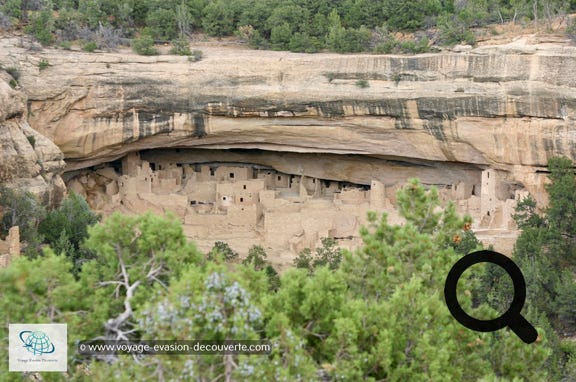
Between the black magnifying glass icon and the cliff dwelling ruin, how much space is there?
34.4ft

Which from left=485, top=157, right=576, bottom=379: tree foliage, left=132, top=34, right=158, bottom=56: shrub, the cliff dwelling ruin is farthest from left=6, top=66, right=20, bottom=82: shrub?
left=485, top=157, right=576, bottom=379: tree foliage

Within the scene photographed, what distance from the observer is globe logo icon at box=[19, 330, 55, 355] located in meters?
8.38

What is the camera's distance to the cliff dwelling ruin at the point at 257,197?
20609 millimetres

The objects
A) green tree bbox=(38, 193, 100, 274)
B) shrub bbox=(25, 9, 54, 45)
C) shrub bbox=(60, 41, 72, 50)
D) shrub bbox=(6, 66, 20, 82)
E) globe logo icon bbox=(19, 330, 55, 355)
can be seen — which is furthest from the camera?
shrub bbox=(25, 9, 54, 45)

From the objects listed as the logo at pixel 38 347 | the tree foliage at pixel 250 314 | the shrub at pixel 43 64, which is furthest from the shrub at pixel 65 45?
the logo at pixel 38 347

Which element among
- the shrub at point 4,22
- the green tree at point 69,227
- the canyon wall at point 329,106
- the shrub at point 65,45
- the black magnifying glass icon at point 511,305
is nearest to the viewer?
the black magnifying glass icon at point 511,305

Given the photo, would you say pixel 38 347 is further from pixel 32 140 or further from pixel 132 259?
Answer: pixel 32 140

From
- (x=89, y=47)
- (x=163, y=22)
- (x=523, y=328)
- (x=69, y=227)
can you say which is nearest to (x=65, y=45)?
(x=89, y=47)

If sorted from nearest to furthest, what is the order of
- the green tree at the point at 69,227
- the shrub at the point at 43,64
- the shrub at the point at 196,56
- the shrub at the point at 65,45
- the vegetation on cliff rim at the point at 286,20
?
the green tree at the point at 69,227 → the shrub at the point at 43,64 → the shrub at the point at 196,56 → the shrub at the point at 65,45 → the vegetation on cliff rim at the point at 286,20

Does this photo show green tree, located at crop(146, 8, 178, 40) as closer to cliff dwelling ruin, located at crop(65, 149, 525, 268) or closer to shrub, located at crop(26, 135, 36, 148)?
cliff dwelling ruin, located at crop(65, 149, 525, 268)

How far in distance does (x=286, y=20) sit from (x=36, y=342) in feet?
57.1

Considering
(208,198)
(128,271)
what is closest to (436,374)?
(128,271)

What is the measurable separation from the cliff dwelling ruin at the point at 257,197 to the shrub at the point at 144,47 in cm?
297

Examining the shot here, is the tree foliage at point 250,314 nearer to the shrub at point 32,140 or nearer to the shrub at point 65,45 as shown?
the shrub at point 32,140
